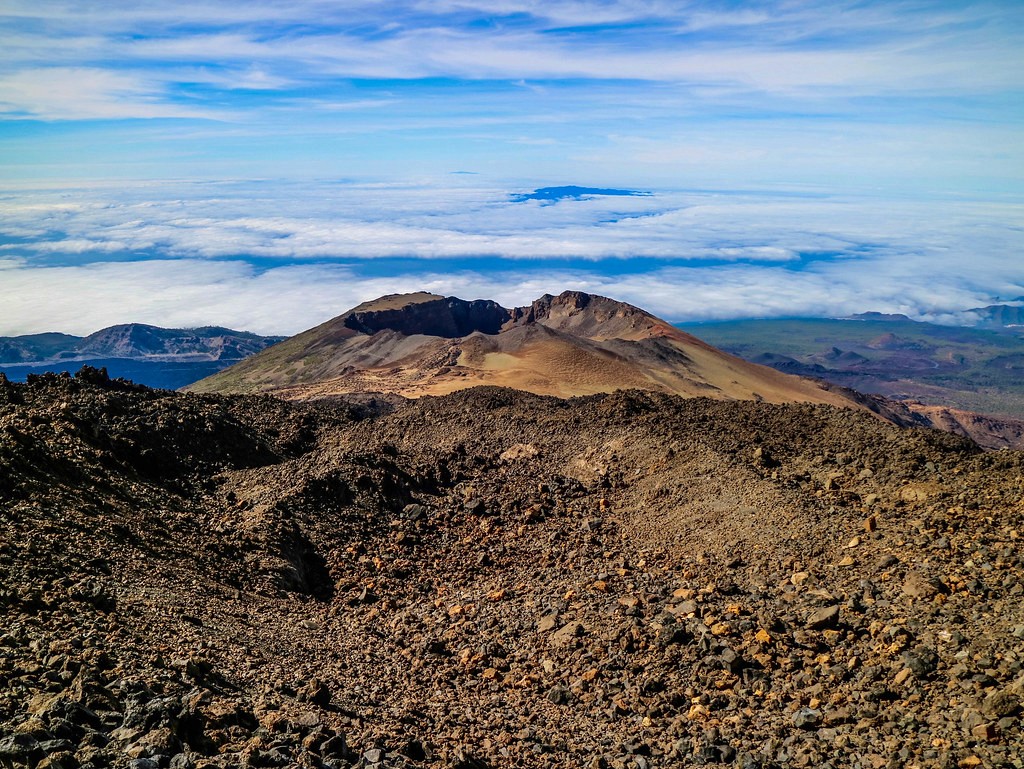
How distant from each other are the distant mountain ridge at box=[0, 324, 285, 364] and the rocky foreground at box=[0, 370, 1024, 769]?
124 meters

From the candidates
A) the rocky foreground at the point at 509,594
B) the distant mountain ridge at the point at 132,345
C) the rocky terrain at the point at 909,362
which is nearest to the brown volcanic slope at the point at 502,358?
the rocky foreground at the point at 509,594

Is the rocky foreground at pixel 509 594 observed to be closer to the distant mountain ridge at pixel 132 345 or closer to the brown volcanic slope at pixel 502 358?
the brown volcanic slope at pixel 502 358

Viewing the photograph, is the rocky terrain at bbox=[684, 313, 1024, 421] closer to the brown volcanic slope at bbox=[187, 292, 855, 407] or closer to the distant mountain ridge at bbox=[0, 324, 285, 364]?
the brown volcanic slope at bbox=[187, 292, 855, 407]

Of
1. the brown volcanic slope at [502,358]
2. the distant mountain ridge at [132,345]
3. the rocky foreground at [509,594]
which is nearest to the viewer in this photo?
the rocky foreground at [509,594]

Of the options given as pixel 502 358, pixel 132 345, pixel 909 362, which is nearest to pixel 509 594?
pixel 502 358

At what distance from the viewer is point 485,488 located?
17094 mm

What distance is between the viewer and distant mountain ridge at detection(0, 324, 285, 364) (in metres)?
137

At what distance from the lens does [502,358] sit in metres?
51.1

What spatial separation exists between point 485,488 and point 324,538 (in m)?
3.74

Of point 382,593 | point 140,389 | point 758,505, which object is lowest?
point 382,593

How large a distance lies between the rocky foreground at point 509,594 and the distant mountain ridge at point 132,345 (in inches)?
4882

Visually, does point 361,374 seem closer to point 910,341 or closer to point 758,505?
point 758,505

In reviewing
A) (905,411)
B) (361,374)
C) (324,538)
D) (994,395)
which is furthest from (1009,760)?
(994,395)

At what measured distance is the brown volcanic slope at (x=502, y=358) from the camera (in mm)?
46688
